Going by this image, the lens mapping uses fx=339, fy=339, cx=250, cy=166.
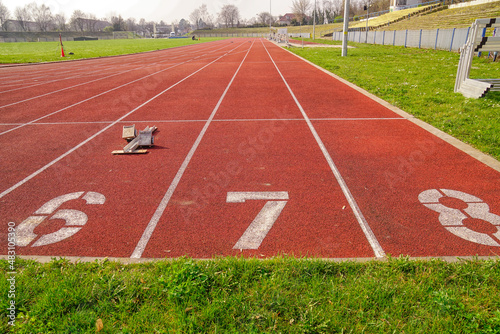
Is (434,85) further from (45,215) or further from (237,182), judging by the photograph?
(45,215)

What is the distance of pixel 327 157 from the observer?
20.7 feet

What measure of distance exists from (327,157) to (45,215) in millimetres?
4606

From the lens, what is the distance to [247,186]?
5.20m

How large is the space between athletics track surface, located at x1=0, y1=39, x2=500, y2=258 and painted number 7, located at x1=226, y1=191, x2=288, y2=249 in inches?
0.9

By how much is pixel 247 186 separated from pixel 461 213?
9.47ft

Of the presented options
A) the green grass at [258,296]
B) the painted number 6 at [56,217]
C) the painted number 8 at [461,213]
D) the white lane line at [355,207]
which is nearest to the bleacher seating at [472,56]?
the white lane line at [355,207]

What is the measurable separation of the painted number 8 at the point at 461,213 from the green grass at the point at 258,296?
1.90 feet

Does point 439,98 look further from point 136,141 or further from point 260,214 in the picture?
point 136,141

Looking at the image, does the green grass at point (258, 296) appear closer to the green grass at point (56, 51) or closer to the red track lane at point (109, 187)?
the red track lane at point (109, 187)

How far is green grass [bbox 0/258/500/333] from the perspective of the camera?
269cm

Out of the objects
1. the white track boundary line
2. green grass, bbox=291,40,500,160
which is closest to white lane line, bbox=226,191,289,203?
the white track boundary line

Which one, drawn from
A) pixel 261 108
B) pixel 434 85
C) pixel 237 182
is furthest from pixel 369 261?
pixel 434 85

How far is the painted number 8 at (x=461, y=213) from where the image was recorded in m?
3.85

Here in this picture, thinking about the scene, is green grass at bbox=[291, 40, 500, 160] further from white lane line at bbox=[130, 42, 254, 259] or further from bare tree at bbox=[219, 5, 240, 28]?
bare tree at bbox=[219, 5, 240, 28]
